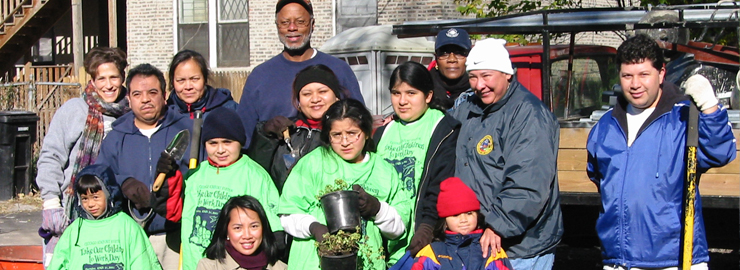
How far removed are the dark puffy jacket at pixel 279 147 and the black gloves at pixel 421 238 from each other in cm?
78

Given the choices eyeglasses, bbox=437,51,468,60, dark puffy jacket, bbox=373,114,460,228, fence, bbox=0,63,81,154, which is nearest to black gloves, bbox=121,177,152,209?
dark puffy jacket, bbox=373,114,460,228

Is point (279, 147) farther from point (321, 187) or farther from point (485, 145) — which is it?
point (485, 145)

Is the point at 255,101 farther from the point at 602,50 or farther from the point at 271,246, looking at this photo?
the point at 602,50

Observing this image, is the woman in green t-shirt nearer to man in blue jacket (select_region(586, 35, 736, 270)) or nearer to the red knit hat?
the red knit hat

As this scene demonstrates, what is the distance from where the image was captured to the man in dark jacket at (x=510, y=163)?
3.61 meters

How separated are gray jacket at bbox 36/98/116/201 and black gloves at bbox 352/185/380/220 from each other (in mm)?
1884

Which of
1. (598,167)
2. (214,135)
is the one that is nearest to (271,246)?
(214,135)

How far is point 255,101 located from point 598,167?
207 centimetres

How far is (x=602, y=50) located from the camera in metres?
7.69

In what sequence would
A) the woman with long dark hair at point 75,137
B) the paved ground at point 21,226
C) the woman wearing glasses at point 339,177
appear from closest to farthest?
the woman wearing glasses at point 339,177 → the woman with long dark hair at point 75,137 → the paved ground at point 21,226

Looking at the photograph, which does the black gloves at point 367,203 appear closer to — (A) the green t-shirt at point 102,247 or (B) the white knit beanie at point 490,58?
(B) the white knit beanie at point 490,58

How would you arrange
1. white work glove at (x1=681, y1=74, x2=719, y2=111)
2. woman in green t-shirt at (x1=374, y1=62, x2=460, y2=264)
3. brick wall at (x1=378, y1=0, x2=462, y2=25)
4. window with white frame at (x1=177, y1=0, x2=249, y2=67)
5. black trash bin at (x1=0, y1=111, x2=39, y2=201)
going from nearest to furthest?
1. white work glove at (x1=681, y1=74, x2=719, y2=111)
2. woman in green t-shirt at (x1=374, y1=62, x2=460, y2=264)
3. black trash bin at (x1=0, y1=111, x2=39, y2=201)
4. brick wall at (x1=378, y1=0, x2=462, y2=25)
5. window with white frame at (x1=177, y1=0, x2=249, y2=67)

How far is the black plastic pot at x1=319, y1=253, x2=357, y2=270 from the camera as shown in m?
3.58

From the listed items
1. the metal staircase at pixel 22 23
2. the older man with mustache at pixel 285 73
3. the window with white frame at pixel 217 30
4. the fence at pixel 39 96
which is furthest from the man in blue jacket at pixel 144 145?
the metal staircase at pixel 22 23
